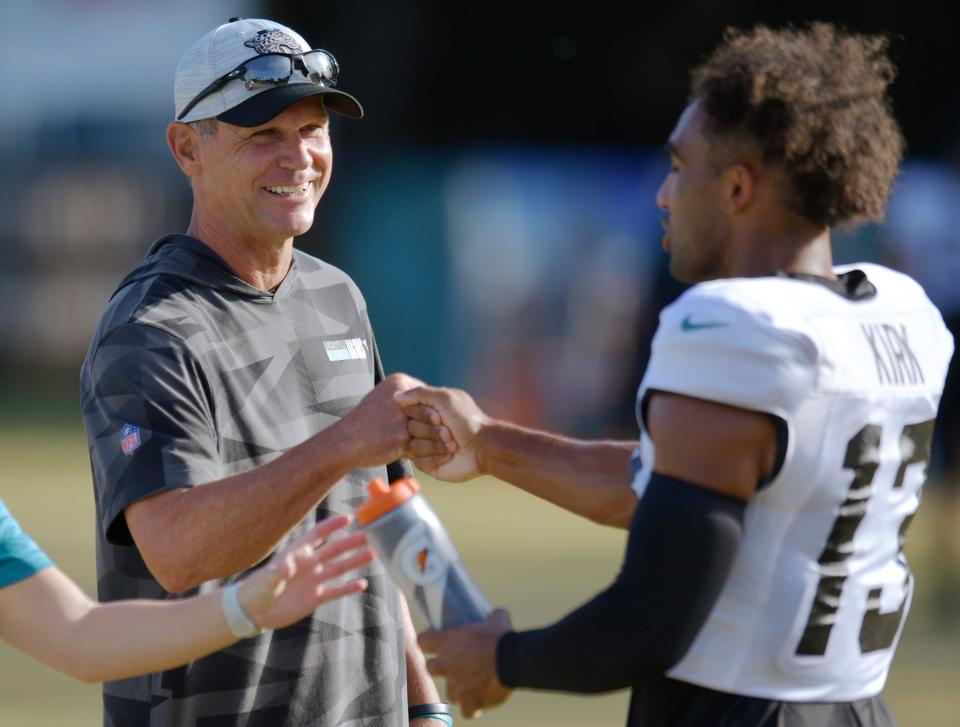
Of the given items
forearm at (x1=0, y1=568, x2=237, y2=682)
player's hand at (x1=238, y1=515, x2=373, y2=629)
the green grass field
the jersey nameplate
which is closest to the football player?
player's hand at (x1=238, y1=515, x2=373, y2=629)

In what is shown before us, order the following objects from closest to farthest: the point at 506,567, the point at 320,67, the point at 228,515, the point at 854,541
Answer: the point at 854,541, the point at 228,515, the point at 320,67, the point at 506,567

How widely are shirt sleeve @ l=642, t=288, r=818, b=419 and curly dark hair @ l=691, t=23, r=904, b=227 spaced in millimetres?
381

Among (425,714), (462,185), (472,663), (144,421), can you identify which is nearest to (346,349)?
(144,421)

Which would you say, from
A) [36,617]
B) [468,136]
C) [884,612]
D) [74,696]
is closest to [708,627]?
[884,612]

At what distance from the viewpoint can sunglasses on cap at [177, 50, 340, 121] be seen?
4219mm

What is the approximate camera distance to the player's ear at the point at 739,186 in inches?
129

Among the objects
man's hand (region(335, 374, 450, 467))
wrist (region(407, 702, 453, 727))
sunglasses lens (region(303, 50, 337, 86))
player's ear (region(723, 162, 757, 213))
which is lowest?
wrist (region(407, 702, 453, 727))

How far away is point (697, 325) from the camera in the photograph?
10.1ft

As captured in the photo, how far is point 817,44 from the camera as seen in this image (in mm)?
3400

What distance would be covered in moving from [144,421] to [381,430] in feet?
1.91

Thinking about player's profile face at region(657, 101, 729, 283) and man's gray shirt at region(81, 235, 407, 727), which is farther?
man's gray shirt at region(81, 235, 407, 727)

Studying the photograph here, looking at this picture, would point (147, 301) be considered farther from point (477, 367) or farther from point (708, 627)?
point (477, 367)

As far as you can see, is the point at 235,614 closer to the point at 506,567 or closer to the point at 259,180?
the point at 259,180

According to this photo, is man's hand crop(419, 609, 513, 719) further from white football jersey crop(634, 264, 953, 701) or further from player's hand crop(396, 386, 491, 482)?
player's hand crop(396, 386, 491, 482)
